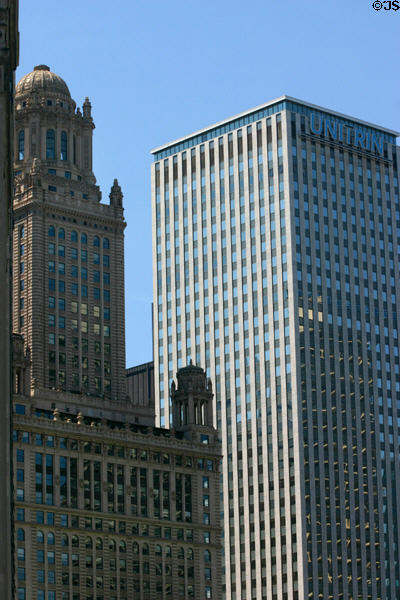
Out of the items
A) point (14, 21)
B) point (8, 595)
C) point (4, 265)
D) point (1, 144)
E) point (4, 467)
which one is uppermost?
point (14, 21)

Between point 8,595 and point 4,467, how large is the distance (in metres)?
6.37

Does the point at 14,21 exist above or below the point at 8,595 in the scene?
above

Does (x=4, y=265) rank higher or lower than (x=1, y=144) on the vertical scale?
lower

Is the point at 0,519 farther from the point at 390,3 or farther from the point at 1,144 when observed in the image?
the point at 390,3

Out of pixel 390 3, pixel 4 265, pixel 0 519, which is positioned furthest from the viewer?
pixel 4 265

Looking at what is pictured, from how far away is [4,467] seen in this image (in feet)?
255

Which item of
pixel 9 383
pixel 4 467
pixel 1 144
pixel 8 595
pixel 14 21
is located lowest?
pixel 8 595

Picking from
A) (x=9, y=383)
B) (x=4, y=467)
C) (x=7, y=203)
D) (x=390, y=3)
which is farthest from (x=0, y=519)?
(x=390, y=3)

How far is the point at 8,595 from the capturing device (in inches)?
3007

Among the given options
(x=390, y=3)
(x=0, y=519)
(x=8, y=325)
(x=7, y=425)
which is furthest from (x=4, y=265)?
(x=390, y=3)

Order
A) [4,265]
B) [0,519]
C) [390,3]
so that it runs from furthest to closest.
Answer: [4,265] → [0,519] → [390,3]

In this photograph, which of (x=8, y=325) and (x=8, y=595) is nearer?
(x=8, y=595)

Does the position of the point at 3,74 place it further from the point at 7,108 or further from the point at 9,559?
the point at 9,559

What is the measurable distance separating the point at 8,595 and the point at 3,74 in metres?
26.1
